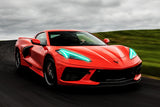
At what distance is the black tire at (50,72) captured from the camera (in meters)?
4.53

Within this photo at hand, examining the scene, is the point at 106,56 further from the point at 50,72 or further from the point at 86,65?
the point at 50,72

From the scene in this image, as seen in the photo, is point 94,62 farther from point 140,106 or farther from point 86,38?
point 86,38

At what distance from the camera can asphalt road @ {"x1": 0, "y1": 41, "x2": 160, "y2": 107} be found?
3.62 meters

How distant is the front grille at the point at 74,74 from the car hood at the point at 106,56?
134 millimetres

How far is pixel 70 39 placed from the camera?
18.2 ft

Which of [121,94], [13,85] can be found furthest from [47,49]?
[121,94]

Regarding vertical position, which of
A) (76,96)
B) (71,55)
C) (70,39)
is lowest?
A: (76,96)

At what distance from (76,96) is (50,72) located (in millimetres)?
949

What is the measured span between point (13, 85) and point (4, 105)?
160cm

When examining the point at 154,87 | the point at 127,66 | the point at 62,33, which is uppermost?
the point at 62,33

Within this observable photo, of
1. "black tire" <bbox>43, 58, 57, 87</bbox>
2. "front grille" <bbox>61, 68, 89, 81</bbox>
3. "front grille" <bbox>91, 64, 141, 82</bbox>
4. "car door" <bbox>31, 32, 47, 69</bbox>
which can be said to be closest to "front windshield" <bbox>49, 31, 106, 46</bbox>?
"car door" <bbox>31, 32, 47, 69</bbox>

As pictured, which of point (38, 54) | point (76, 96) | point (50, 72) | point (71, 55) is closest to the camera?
point (76, 96)

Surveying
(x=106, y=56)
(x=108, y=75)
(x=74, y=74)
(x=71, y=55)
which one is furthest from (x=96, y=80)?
(x=71, y=55)

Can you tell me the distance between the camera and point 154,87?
474cm
